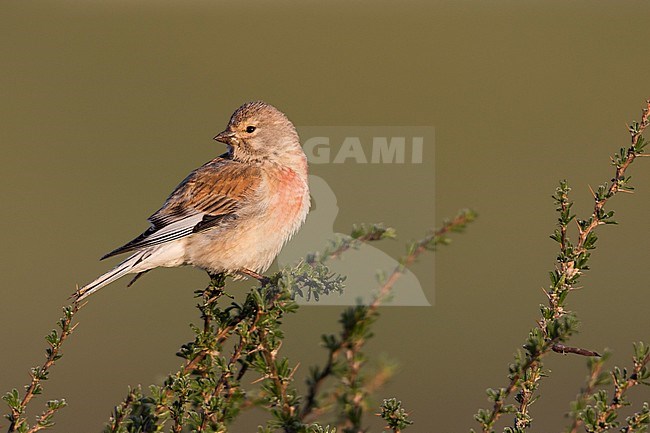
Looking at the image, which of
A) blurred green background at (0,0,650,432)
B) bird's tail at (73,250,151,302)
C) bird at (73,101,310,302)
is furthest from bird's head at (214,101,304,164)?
bird's tail at (73,250,151,302)

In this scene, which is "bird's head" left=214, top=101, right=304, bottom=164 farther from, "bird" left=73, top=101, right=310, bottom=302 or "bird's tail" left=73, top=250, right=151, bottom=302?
"bird's tail" left=73, top=250, right=151, bottom=302

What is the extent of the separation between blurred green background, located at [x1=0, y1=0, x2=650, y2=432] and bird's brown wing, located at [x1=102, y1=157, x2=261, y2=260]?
1.18m

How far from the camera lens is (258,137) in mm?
6359

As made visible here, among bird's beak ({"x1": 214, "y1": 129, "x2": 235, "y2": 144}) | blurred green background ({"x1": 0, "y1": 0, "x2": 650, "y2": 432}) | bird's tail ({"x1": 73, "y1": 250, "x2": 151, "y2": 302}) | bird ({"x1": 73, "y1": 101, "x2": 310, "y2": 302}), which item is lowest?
bird's tail ({"x1": 73, "y1": 250, "x2": 151, "y2": 302})

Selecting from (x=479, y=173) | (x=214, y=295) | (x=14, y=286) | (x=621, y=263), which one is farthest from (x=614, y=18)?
(x=214, y=295)

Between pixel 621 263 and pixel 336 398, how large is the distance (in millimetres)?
16559

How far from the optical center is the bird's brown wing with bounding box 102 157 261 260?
5.75 m

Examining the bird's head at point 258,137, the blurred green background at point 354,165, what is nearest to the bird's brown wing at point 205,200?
the bird's head at point 258,137

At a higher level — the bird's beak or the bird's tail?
the bird's beak

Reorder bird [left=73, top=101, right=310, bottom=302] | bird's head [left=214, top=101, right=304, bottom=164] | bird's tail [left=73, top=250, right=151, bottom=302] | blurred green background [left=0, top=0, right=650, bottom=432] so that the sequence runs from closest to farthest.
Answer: bird's tail [left=73, top=250, right=151, bottom=302], bird [left=73, top=101, right=310, bottom=302], bird's head [left=214, top=101, right=304, bottom=164], blurred green background [left=0, top=0, right=650, bottom=432]

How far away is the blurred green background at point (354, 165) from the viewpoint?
13.1 m

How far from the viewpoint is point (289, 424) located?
8.25 ft

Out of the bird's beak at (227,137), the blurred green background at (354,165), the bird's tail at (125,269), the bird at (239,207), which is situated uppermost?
the blurred green background at (354,165)

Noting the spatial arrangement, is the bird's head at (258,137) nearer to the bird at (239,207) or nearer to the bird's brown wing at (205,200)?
the bird at (239,207)
